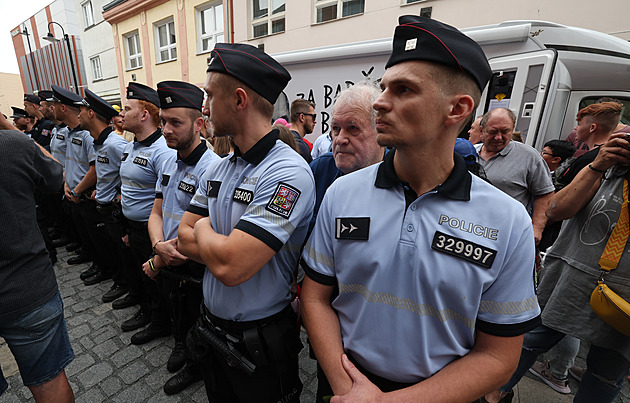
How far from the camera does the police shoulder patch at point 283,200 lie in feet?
4.29

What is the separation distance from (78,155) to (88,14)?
2150cm

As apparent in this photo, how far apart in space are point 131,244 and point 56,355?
132 centimetres

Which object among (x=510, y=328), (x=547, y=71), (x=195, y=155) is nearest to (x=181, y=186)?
(x=195, y=155)

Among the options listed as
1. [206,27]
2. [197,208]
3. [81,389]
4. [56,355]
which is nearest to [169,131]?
[197,208]

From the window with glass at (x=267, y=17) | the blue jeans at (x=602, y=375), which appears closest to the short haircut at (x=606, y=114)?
the blue jeans at (x=602, y=375)

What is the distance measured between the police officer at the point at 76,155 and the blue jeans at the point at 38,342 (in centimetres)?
244

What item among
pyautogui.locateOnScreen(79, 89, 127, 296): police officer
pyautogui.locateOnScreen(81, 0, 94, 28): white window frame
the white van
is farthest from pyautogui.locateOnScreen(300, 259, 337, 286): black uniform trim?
pyautogui.locateOnScreen(81, 0, 94, 28): white window frame

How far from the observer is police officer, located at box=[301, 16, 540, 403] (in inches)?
38.0

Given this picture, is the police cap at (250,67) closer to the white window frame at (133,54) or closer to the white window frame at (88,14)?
the white window frame at (133,54)

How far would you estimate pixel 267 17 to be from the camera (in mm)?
10297

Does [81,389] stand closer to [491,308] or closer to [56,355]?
[56,355]

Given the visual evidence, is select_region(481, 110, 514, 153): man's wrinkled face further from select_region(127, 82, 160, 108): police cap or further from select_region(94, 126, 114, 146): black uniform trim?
select_region(94, 126, 114, 146): black uniform trim

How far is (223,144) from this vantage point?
2.90m

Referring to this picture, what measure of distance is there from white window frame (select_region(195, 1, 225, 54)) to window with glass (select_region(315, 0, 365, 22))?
4.64m
